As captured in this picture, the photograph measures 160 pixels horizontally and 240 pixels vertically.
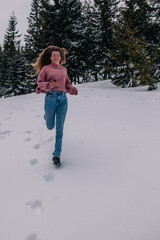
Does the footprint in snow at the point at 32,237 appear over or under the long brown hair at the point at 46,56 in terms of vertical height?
under

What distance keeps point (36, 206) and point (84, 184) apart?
75 cm

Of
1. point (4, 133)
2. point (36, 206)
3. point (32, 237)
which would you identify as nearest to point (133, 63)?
point (4, 133)

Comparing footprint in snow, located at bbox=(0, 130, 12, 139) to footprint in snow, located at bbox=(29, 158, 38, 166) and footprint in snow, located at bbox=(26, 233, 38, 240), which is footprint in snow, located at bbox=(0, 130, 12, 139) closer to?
footprint in snow, located at bbox=(29, 158, 38, 166)

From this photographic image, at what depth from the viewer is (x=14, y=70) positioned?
92.8 ft

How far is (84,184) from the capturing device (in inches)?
108

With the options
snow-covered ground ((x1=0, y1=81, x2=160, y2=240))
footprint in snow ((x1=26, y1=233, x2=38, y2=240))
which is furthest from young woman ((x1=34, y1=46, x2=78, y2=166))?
footprint in snow ((x1=26, y1=233, x2=38, y2=240))

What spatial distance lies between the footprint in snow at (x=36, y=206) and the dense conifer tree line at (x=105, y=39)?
10378mm

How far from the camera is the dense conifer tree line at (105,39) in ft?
43.1

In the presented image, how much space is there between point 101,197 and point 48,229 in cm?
77

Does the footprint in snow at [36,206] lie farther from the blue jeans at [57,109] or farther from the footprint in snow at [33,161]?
the footprint in snow at [33,161]

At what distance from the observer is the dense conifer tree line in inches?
517

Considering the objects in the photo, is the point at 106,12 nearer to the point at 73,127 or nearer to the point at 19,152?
the point at 73,127

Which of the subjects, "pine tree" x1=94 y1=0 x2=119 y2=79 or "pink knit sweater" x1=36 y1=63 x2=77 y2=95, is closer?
"pink knit sweater" x1=36 y1=63 x2=77 y2=95

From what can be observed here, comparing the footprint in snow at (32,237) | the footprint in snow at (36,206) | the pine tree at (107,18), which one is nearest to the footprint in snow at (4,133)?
the footprint in snow at (36,206)
